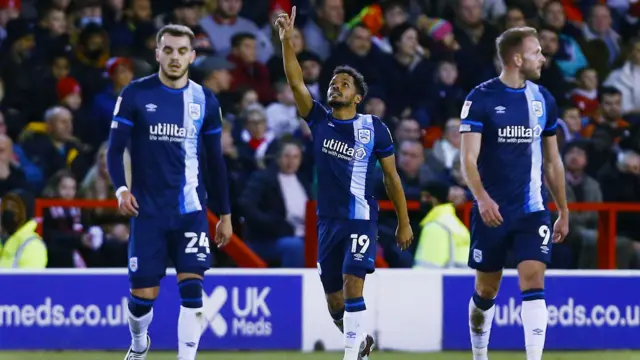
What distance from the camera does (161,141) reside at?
9117mm

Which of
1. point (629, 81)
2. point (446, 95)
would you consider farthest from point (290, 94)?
point (629, 81)

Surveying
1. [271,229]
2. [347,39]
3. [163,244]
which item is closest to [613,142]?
[347,39]

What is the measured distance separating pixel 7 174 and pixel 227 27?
3.46m

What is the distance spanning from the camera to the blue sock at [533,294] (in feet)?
30.4

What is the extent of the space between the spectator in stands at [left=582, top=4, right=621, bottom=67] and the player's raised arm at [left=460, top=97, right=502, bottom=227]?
7.46 m

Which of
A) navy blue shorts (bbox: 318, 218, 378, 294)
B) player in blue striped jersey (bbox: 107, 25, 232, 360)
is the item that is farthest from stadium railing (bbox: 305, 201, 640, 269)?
player in blue striped jersey (bbox: 107, 25, 232, 360)

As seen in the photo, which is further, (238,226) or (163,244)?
(238,226)

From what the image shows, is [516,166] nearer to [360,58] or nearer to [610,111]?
[360,58]

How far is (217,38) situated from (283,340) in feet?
15.0

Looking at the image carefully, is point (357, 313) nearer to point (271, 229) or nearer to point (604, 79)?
point (271, 229)

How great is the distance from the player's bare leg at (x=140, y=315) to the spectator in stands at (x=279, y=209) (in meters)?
3.33

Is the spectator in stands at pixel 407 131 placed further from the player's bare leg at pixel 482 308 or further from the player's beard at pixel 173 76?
the player's beard at pixel 173 76

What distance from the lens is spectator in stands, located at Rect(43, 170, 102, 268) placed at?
12.4 meters

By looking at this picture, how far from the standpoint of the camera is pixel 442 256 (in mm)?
12375
